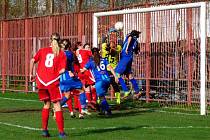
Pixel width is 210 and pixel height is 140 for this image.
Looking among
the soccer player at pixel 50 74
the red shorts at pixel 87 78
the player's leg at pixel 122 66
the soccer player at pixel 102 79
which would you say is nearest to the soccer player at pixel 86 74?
the red shorts at pixel 87 78

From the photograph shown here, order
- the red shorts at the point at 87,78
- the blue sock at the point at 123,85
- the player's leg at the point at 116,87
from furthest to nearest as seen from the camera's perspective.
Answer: the blue sock at the point at 123,85 → the player's leg at the point at 116,87 → the red shorts at the point at 87,78

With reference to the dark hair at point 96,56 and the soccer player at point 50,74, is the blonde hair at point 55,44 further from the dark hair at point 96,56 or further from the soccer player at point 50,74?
the dark hair at point 96,56

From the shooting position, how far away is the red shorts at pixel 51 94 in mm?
13633

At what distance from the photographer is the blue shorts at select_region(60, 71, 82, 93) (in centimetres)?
1719

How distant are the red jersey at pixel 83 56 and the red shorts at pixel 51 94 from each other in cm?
546

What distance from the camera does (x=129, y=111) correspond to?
67.7ft

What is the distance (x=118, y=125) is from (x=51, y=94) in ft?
Answer: 9.68

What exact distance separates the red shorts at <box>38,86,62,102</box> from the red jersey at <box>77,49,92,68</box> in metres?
5.46

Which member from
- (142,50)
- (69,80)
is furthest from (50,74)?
(142,50)

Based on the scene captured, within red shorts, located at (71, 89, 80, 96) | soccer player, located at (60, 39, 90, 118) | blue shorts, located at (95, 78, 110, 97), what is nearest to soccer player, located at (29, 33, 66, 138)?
soccer player, located at (60, 39, 90, 118)

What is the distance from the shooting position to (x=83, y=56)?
19.4 meters

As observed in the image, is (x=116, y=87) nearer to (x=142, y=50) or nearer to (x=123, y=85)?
(x=123, y=85)

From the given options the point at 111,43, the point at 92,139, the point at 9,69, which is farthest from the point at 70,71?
the point at 9,69

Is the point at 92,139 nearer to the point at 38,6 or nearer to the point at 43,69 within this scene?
the point at 43,69
